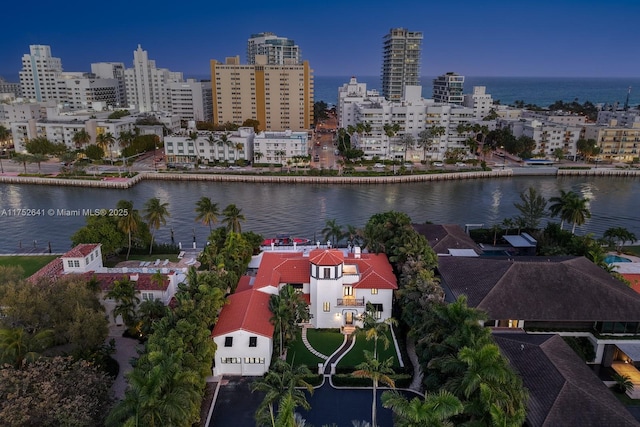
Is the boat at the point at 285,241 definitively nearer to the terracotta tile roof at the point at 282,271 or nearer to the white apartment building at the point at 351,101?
the terracotta tile roof at the point at 282,271

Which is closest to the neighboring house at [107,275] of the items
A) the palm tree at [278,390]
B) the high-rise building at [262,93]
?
the palm tree at [278,390]

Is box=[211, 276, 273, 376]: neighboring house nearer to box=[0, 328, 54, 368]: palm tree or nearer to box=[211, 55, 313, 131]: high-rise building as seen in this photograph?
box=[0, 328, 54, 368]: palm tree

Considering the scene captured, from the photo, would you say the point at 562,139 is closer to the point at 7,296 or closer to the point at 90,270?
the point at 90,270

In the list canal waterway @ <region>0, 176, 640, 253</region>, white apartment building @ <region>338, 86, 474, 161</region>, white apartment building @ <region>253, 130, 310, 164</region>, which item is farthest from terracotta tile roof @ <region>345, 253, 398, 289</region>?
white apartment building @ <region>338, 86, 474, 161</region>

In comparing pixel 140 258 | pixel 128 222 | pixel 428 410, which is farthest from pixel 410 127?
pixel 428 410

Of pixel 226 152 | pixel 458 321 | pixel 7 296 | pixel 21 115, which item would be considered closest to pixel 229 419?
pixel 458 321

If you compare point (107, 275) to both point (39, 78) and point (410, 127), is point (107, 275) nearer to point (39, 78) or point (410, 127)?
point (410, 127)
